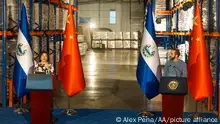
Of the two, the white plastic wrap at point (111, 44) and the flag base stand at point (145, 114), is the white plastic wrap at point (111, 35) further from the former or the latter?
the flag base stand at point (145, 114)

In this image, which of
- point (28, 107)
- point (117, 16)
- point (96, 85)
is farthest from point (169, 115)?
point (117, 16)

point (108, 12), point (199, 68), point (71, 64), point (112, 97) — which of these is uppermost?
point (108, 12)

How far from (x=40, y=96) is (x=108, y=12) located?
110 ft

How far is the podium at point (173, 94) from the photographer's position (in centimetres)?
641

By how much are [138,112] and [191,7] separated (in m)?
6.10

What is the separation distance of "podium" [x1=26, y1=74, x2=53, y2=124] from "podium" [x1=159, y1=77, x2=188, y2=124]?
2.08m

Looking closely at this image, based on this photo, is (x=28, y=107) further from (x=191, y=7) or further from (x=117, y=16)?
(x=117, y=16)

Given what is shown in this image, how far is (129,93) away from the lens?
11.9 metres

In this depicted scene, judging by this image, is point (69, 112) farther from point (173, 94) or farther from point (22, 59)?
point (173, 94)

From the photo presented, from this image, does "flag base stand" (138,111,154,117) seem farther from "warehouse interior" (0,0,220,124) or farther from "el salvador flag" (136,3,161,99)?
"el salvador flag" (136,3,161,99)

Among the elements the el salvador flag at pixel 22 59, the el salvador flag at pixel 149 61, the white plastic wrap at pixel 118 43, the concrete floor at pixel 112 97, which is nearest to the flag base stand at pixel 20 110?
the el salvador flag at pixel 22 59

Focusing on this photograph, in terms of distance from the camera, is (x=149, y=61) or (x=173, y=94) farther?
(x=149, y=61)

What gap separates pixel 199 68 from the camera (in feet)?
24.9

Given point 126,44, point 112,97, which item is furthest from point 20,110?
point 126,44
